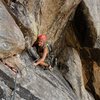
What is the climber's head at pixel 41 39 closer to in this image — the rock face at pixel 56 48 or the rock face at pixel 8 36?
the rock face at pixel 56 48

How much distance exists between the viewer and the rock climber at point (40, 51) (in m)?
14.7

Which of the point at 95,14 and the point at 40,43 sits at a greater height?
the point at 40,43

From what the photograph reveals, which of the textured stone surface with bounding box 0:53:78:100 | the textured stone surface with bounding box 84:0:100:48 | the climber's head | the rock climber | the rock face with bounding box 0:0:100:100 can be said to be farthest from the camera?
the textured stone surface with bounding box 84:0:100:48

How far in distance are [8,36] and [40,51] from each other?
3213 millimetres

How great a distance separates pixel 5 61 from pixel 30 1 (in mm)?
3170

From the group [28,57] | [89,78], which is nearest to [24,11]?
[28,57]

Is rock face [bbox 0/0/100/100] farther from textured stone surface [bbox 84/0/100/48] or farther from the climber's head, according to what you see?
the climber's head

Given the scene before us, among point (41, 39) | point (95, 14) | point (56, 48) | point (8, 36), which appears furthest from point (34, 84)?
point (95, 14)

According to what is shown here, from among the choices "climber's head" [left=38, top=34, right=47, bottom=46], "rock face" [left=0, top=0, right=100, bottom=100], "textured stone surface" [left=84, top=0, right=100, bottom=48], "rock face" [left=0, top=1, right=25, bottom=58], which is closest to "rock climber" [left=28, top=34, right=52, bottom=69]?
"climber's head" [left=38, top=34, right=47, bottom=46]

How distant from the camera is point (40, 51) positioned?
15461 mm

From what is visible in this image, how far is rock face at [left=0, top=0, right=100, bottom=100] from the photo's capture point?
12.4m

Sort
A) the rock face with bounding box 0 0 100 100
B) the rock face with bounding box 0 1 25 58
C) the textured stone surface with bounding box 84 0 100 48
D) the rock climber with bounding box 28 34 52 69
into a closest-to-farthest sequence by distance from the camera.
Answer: the rock face with bounding box 0 1 25 58 → the rock face with bounding box 0 0 100 100 → the rock climber with bounding box 28 34 52 69 → the textured stone surface with bounding box 84 0 100 48

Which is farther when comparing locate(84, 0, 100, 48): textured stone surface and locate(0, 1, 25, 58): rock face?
locate(84, 0, 100, 48): textured stone surface

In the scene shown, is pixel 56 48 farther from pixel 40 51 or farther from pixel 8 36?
pixel 8 36
